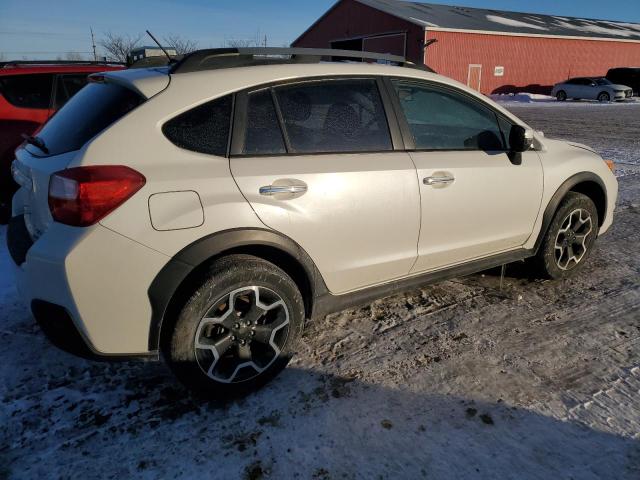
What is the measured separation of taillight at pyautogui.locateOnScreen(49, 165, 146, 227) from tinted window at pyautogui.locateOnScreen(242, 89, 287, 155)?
0.61 meters

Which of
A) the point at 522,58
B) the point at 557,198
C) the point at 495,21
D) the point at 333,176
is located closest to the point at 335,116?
the point at 333,176

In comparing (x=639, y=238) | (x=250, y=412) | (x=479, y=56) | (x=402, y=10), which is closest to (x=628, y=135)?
(x=639, y=238)

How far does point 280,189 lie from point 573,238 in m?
2.79

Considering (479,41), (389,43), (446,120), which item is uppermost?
(479,41)

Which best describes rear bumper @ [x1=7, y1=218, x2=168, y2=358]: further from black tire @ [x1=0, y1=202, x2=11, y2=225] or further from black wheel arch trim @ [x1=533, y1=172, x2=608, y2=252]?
black tire @ [x1=0, y1=202, x2=11, y2=225]

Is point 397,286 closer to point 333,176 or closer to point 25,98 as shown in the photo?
point 333,176

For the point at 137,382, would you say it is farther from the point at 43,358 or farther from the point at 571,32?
the point at 571,32

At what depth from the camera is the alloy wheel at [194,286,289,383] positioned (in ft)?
7.91

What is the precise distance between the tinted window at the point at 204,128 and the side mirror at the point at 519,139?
199 centimetres

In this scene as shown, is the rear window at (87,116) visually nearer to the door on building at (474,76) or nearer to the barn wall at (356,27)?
the barn wall at (356,27)

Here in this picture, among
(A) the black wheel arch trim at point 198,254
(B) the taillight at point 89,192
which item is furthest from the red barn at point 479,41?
(B) the taillight at point 89,192

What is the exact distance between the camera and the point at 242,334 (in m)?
2.52

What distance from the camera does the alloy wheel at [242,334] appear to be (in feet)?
7.91

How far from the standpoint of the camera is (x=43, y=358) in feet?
9.43
